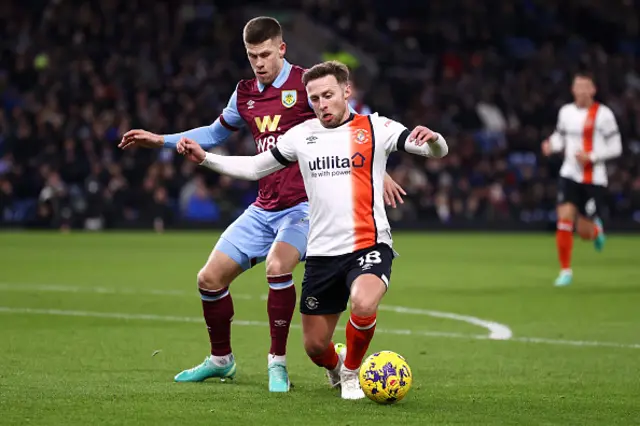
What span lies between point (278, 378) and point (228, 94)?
20.1 m

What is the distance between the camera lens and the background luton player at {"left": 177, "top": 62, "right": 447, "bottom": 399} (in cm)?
668

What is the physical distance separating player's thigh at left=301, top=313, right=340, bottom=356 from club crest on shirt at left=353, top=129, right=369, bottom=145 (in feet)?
3.25

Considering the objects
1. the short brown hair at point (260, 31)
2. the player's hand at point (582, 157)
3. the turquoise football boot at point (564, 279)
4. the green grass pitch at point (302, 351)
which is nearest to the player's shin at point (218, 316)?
the green grass pitch at point (302, 351)

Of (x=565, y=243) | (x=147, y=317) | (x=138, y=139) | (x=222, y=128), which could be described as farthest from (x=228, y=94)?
(x=138, y=139)

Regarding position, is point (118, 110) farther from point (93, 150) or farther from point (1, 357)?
point (1, 357)

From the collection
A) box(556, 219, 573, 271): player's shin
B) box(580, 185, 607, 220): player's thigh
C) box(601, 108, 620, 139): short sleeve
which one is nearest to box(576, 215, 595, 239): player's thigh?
box(580, 185, 607, 220): player's thigh

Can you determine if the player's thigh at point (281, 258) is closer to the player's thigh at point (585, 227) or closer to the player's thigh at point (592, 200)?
the player's thigh at point (592, 200)

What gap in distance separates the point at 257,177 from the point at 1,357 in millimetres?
2379

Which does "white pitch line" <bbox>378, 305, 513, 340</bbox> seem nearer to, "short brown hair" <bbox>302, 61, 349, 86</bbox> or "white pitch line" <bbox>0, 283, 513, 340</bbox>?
"white pitch line" <bbox>0, 283, 513, 340</bbox>

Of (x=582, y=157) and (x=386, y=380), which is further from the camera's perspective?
(x=582, y=157)

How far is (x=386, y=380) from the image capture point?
632 cm

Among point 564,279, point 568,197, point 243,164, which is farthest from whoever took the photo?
point 568,197

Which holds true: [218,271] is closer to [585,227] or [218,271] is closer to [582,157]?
[582,157]

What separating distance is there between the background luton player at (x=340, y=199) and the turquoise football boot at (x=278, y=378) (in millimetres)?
228
